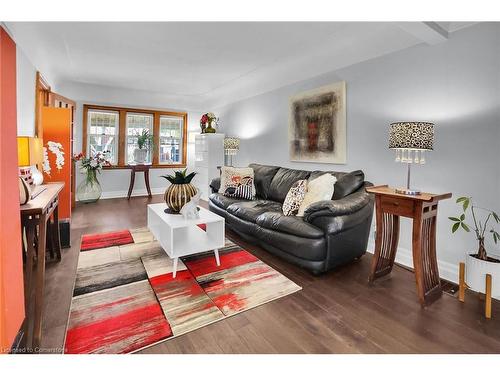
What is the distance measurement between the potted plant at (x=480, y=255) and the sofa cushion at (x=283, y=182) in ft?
5.79

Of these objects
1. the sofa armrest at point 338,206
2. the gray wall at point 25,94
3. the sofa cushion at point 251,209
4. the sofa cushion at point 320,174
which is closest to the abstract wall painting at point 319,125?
the sofa cushion at point 320,174

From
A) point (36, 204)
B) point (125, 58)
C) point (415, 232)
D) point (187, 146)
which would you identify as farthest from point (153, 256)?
point (187, 146)

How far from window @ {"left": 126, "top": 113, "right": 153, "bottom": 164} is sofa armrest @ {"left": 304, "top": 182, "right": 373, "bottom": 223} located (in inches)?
203

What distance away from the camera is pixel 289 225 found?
262 centimetres

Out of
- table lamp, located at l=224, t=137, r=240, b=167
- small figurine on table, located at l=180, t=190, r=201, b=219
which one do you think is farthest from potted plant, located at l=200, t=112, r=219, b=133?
small figurine on table, located at l=180, t=190, r=201, b=219

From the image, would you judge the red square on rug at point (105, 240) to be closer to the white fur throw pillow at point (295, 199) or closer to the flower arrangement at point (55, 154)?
the flower arrangement at point (55, 154)

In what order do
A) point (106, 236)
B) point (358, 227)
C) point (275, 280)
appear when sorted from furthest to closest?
point (106, 236)
point (358, 227)
point (275, 280)

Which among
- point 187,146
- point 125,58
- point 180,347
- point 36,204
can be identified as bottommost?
point 180,347

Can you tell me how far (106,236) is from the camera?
3.46 meters

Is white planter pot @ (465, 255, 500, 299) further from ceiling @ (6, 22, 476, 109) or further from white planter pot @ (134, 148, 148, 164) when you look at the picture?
white planter pot @ (134, 148, 148, 164)

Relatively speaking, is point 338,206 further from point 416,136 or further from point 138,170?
point 138,170

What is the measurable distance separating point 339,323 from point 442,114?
207 centimetres
